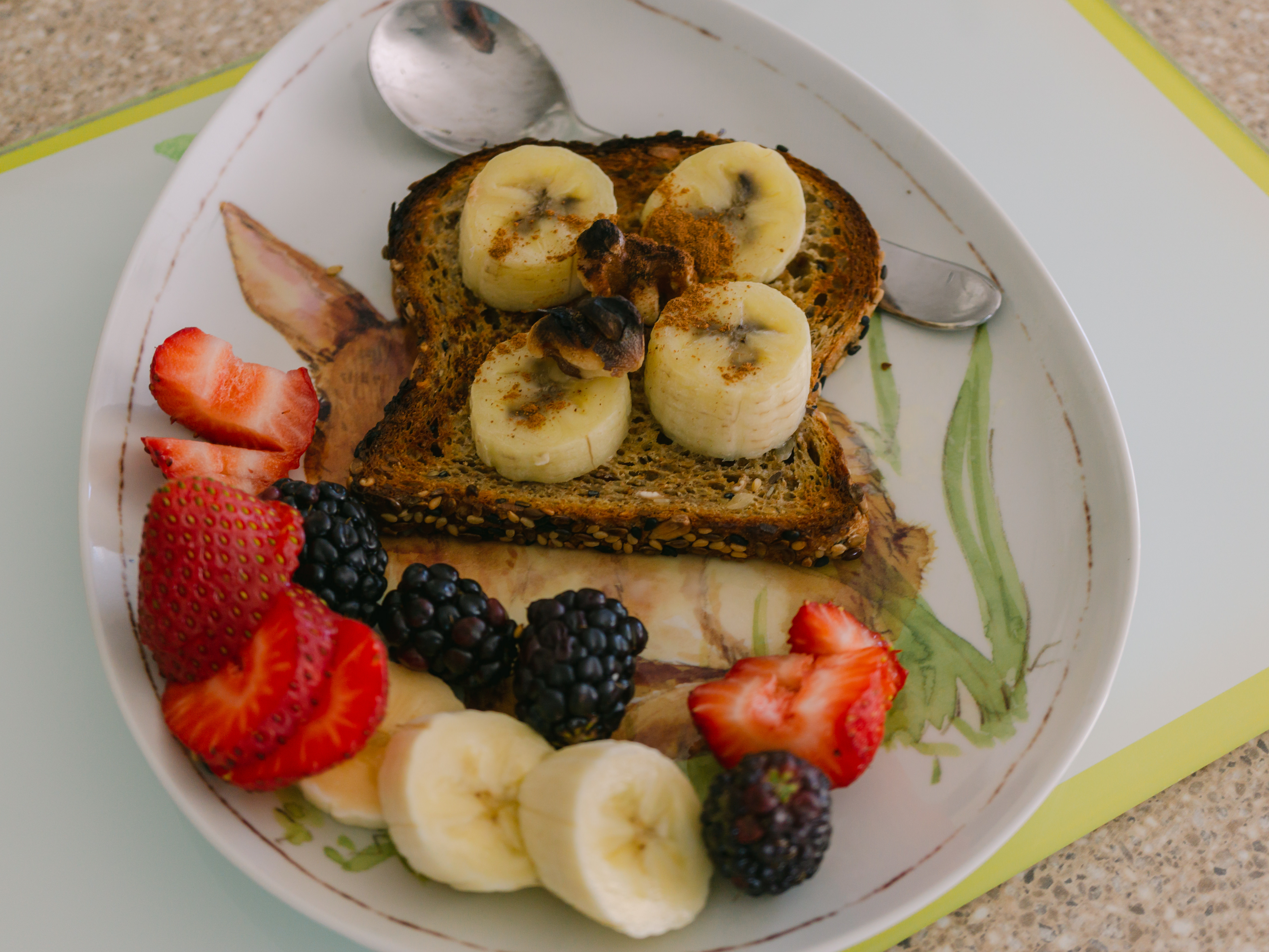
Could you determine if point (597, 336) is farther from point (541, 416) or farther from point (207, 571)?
point (207, 571)

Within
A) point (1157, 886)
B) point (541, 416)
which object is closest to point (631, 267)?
point (541, 416)

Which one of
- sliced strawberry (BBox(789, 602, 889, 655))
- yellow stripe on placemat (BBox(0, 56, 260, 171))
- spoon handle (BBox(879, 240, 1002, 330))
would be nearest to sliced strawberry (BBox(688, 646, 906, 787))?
sliced strawberry (BBox(789, 602, 889, 655))

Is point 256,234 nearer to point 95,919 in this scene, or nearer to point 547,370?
point 547,370

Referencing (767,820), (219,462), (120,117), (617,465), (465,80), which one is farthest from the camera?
(120,117)

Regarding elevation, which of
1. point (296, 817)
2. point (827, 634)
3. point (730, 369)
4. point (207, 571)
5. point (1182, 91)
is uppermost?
point (1182, 91)

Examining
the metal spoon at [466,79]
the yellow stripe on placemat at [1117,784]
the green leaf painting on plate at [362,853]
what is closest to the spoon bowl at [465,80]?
the metal spoon at [466,79]

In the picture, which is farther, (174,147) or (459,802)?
(174,147)

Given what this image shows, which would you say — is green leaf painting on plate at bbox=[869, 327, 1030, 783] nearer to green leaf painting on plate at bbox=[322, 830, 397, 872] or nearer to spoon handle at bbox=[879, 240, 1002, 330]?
spoon handle at bbox=[879, 240, 1002, 330]
